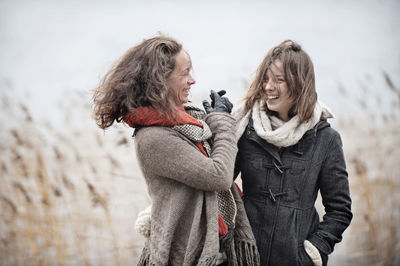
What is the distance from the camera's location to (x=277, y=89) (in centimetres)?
159

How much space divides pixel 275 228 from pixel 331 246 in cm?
26

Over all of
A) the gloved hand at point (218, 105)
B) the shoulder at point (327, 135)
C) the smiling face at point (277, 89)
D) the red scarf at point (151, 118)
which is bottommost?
the shoulder at point (327, 135)

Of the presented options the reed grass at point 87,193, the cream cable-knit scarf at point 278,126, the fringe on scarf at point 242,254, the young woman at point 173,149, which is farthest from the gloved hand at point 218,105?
the reed grass at point 87,193

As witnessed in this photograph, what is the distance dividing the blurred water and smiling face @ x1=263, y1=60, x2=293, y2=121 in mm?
1724

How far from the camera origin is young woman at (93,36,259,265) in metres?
1.29

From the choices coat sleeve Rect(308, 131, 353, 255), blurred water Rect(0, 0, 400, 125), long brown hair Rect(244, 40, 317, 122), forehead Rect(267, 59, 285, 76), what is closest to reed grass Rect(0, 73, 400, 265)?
blurred water Rect(0, 0, 400, 125)

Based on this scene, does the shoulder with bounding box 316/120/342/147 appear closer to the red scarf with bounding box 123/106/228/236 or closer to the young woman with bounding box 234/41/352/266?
the young woman with bounding box 234/41/352/266

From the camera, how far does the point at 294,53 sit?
62.9 inches

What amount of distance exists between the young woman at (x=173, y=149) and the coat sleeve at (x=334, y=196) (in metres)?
0.43

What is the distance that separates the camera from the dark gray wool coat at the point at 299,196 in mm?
1559

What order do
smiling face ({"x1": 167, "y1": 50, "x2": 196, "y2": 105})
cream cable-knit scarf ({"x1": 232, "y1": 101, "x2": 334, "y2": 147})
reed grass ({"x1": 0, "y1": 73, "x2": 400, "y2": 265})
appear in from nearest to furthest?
1. smiling face ({"x1": 167, "y1": 50, "x2": 196, "y2": 105})
2. cream cable-knit scarf ({"x1": 232, "y1": 101, "x2": 334, "y2": 147})
3. reed grass ({"x1": 0, "y1": 73, "x2": 400, "y2": 265})

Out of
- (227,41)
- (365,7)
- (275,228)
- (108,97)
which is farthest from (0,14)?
(365,7)

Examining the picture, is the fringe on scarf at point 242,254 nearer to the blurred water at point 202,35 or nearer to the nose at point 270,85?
the nose at point 270,85

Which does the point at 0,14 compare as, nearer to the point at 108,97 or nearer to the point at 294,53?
the point at 108,97
